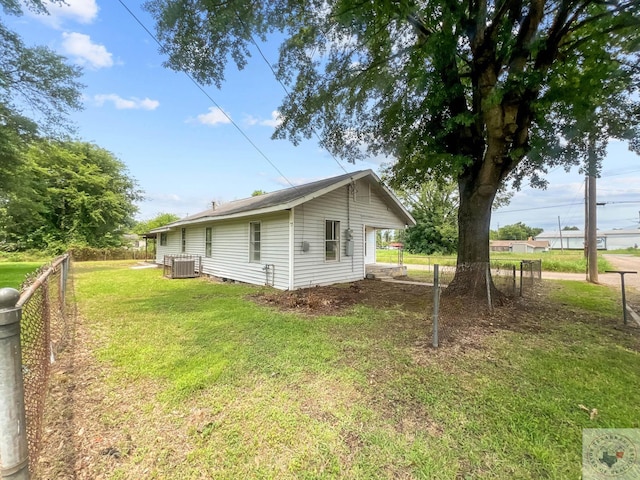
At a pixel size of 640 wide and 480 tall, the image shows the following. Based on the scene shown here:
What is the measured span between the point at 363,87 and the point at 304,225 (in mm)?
4513

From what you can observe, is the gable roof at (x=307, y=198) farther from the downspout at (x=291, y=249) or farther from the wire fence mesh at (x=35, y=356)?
the wire fence mesh at (x=35, y=356)

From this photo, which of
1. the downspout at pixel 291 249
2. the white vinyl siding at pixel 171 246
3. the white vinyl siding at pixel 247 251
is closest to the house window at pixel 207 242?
the white vinyl siding at pixel 247 251

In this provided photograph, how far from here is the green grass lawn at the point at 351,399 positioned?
2.19 meters

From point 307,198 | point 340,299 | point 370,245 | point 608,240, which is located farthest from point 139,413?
point 608,240

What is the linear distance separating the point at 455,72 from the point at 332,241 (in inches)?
248

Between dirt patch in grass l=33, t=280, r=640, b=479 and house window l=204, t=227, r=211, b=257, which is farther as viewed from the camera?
house window l=204, t=227, r=211, b=257

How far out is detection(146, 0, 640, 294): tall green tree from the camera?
18.5ft

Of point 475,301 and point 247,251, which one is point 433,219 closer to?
point 247,251

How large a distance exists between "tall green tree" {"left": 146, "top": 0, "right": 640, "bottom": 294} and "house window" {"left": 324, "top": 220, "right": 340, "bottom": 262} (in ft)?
9.86

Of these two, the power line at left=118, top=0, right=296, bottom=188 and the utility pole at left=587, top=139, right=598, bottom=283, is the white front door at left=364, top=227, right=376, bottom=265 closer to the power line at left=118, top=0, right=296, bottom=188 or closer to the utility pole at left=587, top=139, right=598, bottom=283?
the power line at left=118, top=0, right=296, bottom=188

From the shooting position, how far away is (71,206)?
27.7 meters

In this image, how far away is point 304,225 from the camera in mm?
9523

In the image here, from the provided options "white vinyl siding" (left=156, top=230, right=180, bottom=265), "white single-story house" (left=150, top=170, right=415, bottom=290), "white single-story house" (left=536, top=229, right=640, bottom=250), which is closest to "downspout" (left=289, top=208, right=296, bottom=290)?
"white single-story house" (left=150, top=170, right=415, bottom=290)

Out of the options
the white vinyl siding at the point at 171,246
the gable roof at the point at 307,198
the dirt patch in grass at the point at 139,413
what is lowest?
the dirt patch in grass at the point at 139,413
